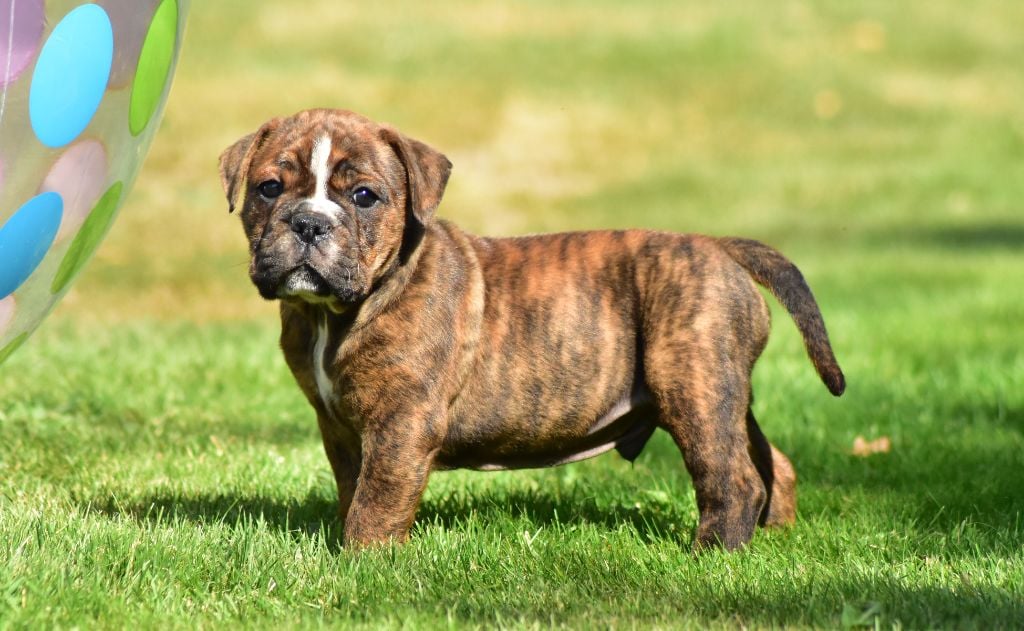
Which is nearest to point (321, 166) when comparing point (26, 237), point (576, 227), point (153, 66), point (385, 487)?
point (153, 66)

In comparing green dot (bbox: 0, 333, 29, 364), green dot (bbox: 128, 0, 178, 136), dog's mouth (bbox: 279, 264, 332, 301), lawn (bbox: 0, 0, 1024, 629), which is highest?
green dot (bbox: 128, 0, 178, 136)

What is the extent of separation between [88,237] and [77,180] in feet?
1.20

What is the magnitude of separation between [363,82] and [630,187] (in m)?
4.55

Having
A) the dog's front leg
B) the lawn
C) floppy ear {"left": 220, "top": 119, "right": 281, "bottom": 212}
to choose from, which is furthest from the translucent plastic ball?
the dog's front leg

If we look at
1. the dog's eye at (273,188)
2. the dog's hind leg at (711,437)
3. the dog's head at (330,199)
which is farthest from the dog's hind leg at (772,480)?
the dog's eye at (273,188)

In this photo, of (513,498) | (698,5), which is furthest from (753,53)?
(513,498)

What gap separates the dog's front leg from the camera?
4.29m

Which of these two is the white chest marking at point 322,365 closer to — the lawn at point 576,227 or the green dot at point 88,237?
the lawn at point 576,227

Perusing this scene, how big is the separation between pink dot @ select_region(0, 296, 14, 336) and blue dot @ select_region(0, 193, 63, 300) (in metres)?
0.03

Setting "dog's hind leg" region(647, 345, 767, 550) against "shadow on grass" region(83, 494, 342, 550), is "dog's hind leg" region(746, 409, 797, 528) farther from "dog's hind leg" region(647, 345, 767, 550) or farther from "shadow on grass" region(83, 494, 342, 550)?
"shadow on grass" region(83, 494, 342, 550)

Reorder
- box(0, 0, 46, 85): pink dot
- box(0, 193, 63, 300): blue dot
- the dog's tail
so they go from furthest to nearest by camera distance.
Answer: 1. the dog's tail
2. box(0, 193, 63, 300): blue dot
3. box(0, 0, 46, 85): pink dot

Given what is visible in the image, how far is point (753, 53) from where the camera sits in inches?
849

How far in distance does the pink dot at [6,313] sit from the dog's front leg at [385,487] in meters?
1.17

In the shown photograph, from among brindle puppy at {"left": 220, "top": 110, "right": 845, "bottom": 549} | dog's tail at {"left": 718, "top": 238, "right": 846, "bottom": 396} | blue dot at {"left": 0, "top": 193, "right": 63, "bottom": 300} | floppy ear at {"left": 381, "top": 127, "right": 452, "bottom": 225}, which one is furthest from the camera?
dog's tail at {"left": 718, "top": 238, "right": 846, "bottom": 396}
